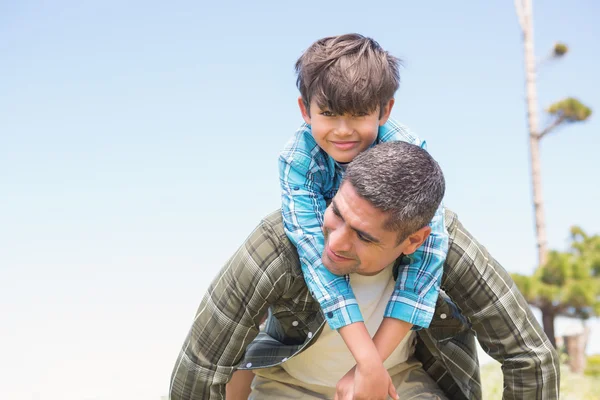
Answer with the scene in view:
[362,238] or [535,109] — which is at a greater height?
[535,109]

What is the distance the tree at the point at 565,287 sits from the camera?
9.63 meters

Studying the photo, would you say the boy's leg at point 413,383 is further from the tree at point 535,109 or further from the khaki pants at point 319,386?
the tree at point 535,109

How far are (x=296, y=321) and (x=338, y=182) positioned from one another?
568 mm

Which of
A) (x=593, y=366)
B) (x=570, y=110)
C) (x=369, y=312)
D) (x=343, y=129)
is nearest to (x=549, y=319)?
(x=593, y=366)

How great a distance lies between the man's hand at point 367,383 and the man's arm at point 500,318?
1.82 ft

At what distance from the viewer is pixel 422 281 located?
95.2 inches

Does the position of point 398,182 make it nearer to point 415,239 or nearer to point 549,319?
point 415,239

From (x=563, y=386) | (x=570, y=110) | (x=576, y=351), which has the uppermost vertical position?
(x=570, y=110)

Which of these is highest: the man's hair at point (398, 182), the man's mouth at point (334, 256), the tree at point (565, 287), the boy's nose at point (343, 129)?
the boy's nose at point (343, 129)

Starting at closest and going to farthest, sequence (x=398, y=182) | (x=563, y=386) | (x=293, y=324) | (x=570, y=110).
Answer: (x=398, y=182), (x=293, y=324), (x=563, y=386), (x=570, y=110)

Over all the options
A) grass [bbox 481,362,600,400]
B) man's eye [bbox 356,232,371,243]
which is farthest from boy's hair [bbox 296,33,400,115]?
grass [bbox 481,362,600,400]

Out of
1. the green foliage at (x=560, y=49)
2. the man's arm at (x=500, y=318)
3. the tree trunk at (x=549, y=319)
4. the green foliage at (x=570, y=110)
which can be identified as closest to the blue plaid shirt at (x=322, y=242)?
the man's arm at (x=500, y=318)

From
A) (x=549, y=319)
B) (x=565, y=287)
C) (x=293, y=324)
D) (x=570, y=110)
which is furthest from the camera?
(x=570, y=110)

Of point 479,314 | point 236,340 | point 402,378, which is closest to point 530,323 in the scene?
point 479,314
